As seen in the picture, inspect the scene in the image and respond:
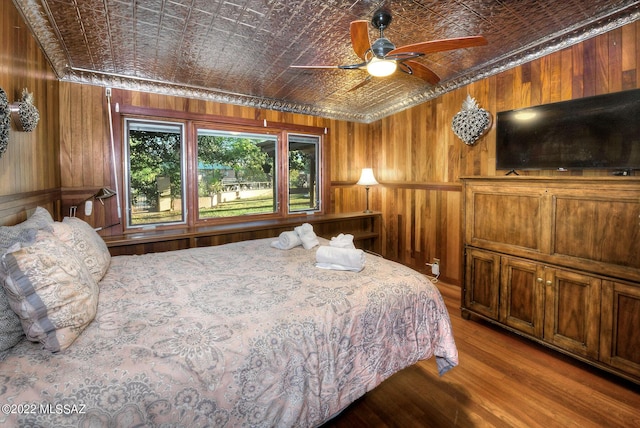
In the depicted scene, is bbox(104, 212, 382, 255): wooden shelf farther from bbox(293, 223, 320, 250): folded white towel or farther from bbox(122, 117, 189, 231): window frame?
bbox(293, 223, 320, 250): folded white towel

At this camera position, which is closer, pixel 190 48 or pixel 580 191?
pixel 580 191

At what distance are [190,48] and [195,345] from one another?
2.43 meters

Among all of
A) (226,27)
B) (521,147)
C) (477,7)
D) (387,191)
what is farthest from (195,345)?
(387,191)

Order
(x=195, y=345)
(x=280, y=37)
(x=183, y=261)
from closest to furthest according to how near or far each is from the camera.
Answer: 1. (x=195, y=345)
2. (x=183, y=261)
3. (x=280, y=37)

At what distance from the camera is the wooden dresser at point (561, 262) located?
6.20 ft

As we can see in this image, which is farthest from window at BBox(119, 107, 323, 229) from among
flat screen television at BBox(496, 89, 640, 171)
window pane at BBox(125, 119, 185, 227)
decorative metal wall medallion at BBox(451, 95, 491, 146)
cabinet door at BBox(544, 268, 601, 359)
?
cabinet door at BBox(544, 268, 601, 359)

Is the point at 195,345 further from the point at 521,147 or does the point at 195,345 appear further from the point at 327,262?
the point at 521,147

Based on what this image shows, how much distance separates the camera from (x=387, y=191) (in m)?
4.58

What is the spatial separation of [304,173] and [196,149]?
1.54 metres

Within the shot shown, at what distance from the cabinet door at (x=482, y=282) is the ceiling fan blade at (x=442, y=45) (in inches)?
67.4

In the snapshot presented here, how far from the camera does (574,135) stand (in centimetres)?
241

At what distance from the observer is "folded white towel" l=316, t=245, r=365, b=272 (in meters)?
1.85

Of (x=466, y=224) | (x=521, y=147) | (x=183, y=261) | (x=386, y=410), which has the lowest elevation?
(x=386, y=410)

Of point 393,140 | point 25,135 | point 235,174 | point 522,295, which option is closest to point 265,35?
point 25,135
